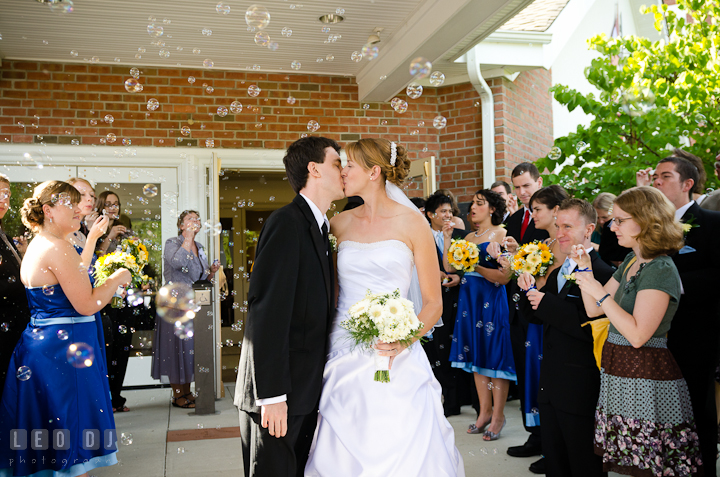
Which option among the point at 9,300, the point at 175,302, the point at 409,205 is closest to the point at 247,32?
the point at 175,302

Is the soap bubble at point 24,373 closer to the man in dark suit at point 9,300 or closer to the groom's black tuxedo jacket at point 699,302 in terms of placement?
the man in dark suit at point 9,300

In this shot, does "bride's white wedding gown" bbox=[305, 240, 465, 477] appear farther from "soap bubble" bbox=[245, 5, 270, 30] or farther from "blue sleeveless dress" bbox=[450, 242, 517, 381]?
"soap bubble" bbox=[245, 5, 270, 30]

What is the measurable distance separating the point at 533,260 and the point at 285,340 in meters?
1.69

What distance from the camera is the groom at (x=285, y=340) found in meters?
2.34

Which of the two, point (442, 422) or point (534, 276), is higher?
point (534, 276)

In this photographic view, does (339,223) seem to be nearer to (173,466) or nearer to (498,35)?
(173,466)

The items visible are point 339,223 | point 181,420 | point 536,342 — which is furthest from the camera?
point 181,420

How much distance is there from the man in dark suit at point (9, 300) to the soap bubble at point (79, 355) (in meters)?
0.45

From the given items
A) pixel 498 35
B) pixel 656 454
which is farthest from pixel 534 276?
pixel 498 35

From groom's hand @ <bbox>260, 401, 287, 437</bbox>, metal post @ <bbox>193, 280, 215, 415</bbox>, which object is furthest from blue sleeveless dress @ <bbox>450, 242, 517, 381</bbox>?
groom's hand @ <bbox>260, 401, 287, 437</bbox>

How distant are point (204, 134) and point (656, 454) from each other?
590 cm

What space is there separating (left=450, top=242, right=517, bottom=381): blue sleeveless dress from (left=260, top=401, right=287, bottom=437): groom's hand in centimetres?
283

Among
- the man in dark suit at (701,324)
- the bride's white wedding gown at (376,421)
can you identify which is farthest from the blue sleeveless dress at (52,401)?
the man in dark suit at (701,324)

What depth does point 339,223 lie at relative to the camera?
307cm
